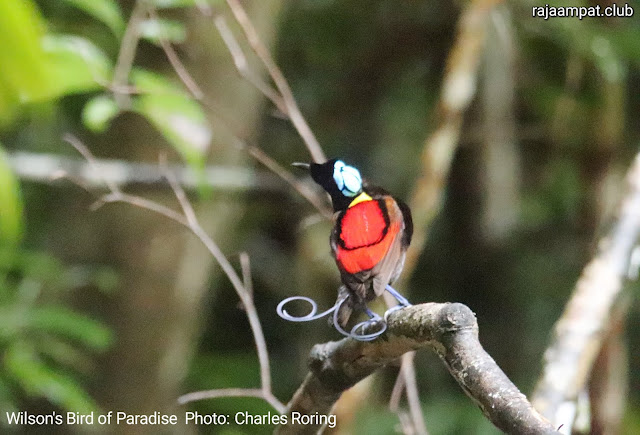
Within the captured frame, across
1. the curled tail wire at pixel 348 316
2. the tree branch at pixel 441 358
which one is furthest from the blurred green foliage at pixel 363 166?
the curled tail wire at pixel 348 316

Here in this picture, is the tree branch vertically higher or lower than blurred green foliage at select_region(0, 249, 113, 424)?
lower

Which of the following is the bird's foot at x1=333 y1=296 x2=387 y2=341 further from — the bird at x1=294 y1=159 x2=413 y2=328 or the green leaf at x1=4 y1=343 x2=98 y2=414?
the green leaf at x1=4 y1=343 x2=98 y2=414

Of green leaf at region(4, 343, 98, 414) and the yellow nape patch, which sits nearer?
the yellow nape patch

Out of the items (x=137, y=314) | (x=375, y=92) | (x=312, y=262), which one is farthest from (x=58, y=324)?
(x=375, y=92)

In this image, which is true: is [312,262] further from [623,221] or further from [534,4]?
[623,221]

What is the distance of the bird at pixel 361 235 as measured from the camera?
427mm

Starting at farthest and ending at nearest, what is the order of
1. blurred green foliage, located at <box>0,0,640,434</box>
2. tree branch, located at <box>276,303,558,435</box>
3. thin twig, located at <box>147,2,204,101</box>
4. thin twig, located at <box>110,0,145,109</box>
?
blurred green foliage, located at <box>0,0,640,434</box> < thin twig, located at <box>110,0,145,109</box> < thin twig, located at <box>147,2,204,101</box> < tree branch, located at <box>276,303,558,435</box>

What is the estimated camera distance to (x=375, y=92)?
2.30m

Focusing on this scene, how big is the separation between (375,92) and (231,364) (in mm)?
1003


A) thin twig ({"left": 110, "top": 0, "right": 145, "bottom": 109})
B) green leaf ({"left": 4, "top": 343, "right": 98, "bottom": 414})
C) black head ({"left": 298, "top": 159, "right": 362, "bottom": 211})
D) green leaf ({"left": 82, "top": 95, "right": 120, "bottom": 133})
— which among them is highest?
thin twig ({"left": 110, "top": 0, "right": 145, "bottom": 109})

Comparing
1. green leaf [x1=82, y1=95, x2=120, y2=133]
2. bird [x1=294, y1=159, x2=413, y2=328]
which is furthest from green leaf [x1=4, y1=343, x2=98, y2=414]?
bird [x1=294, y1=159, x2=413, y2=328]

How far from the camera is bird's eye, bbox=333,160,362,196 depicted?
0.45 meters

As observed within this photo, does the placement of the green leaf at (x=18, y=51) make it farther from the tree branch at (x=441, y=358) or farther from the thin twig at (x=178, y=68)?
the thin twig at (x=178, y=68)

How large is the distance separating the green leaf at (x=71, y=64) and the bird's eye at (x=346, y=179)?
1.73 ft
